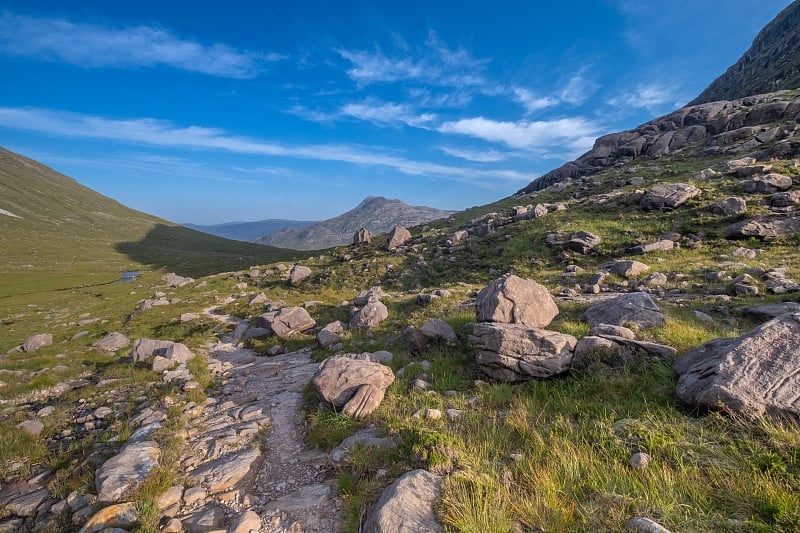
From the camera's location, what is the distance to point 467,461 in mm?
6570

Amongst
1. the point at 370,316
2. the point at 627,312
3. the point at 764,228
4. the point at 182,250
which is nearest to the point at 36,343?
the point at 370,316

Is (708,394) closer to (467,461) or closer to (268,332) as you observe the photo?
(467,461)

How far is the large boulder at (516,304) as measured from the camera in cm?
1310

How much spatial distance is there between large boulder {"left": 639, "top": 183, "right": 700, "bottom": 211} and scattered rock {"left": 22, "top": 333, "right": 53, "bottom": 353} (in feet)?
170

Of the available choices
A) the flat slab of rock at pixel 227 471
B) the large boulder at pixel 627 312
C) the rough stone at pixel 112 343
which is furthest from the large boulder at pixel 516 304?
the rough stone at pixel 112 343

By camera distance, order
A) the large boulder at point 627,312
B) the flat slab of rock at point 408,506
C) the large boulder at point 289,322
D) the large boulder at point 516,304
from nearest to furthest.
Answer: the flat slab of rock at point 408,506
the large boulder at point 627,312
the large boulder at point 516,304
the large boulder at point 289,322

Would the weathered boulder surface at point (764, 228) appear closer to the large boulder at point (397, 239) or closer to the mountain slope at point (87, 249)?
the large boulder at point (397, 239)

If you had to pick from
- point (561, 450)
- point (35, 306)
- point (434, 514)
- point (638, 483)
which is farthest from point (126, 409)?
point (35, 306)

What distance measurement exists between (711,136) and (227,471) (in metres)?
85.6

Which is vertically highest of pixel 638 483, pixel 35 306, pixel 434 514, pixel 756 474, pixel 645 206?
pixel 645 206

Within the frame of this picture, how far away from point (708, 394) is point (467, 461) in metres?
5.26

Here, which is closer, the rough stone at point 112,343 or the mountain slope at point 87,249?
the rough stone at point 112,343

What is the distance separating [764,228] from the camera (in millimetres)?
22281

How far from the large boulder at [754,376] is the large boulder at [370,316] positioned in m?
14.4
